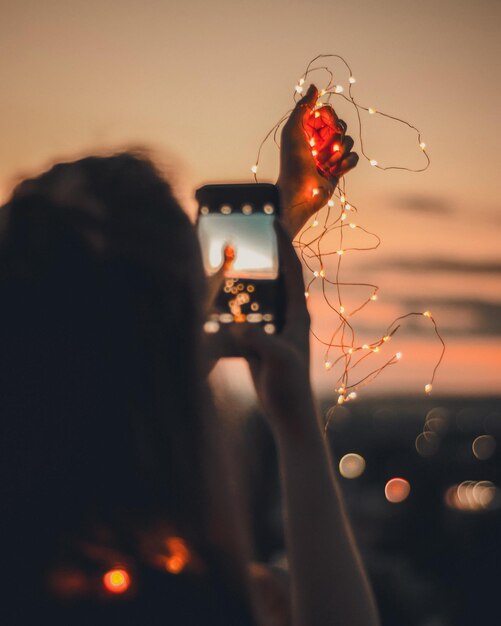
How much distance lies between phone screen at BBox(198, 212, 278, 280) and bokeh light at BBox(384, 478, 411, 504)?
51264 millimetres

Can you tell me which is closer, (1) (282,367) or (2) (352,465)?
(1) (282,367)

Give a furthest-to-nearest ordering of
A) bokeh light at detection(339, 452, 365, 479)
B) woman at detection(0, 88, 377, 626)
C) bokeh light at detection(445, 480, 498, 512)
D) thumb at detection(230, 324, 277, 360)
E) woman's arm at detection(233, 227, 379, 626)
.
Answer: bokeh light at detection(339, 452, 365, 479) → bokeh light at detection(445, 480, 498, 512) → thumb at detection(230, 324, 277, 360) → woman's arm at detection(233, 227, 379, 626) → woman at detection(0, 88, 377, 626)

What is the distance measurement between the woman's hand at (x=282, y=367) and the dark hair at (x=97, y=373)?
0.62ft

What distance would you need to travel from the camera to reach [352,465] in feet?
215

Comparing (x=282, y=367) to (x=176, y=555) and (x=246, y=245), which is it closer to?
(x=246, y=245)

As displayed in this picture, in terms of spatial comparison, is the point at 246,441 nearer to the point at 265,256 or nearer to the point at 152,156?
the point at 265,256

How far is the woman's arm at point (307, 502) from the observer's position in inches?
53.7

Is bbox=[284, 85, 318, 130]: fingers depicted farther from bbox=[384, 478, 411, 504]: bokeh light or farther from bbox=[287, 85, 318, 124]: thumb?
bbox=[384, 478, 411, 504]: bokeh light

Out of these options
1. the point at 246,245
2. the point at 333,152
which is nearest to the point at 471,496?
the point at 333,152

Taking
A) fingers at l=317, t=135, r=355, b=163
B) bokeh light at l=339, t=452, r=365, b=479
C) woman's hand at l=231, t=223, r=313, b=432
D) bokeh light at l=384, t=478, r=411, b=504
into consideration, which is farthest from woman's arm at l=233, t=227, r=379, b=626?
bokeh light at l=339, t=452, r=365, b=479

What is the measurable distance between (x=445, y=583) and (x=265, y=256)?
129 ft

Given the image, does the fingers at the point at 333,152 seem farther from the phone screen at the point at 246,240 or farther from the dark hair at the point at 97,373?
the dark hair at the point at 97,373

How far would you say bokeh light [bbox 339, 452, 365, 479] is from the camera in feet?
202

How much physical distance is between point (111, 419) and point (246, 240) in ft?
1.54
